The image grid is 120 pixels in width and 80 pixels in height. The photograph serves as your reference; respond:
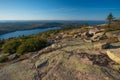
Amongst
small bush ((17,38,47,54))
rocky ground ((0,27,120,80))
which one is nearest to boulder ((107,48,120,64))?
rocky ground ((0,27,120,80))

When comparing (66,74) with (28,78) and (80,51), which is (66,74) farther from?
(80,51)

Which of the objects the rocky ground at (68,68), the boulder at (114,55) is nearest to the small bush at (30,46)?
the rocky ground at (68,68)

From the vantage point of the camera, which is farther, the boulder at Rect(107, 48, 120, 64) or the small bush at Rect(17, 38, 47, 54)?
the small bush at Rect(17, 38, 47, 54)

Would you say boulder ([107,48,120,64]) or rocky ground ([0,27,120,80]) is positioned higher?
boulder ([107,48,120,64])

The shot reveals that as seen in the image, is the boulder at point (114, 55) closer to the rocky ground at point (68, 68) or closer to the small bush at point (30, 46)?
the rocky ground at point (68, 68)

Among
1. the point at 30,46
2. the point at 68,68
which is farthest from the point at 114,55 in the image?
the point at 30,46

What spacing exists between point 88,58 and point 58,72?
220cm

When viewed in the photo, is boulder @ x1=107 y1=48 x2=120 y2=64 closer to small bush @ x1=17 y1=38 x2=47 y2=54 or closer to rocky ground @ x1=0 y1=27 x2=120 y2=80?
rocky ground @ x1=0 y1=27 x2=120 y2=80

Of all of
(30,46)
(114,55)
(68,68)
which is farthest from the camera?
(30,46)

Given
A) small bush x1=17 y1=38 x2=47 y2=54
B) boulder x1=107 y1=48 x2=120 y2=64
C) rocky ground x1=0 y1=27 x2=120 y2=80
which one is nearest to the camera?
rocky ground x1=0 y1=27 x2=120 y2=80

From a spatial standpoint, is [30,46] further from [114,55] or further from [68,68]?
[114,55]

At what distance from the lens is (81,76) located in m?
6.97

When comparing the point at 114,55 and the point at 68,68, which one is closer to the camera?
the point at 68,68

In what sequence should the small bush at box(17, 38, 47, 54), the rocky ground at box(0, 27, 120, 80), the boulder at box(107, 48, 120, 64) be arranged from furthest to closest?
the small bush at box(17, 38, 47, 54)
the boulder at box(107, 48, 120, 64)
the rocky ground at box(0, 27, 120, 80)
